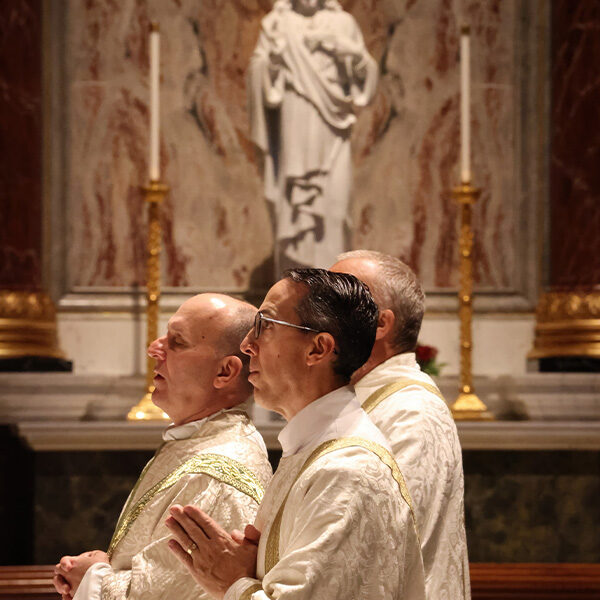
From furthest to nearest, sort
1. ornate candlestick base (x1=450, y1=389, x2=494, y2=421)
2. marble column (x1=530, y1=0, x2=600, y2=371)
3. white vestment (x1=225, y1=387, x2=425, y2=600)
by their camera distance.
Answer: marble column (x1=530, y1=0, x2=600, y2=371) < ornate candlestick base (x1=450, y1=389, x2=494, y2=421) < white vestment (x1=225, y1=387, x2=425, y2=600)

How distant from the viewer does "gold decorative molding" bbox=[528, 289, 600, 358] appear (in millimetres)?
6348

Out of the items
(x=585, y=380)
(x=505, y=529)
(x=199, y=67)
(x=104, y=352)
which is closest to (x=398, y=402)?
(x=505, y=529)

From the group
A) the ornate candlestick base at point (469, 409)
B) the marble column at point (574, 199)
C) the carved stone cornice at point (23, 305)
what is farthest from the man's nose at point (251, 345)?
the marble column at point (574, 199)

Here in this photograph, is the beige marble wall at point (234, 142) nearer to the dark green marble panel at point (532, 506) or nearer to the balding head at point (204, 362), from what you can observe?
the dark green marble panel at point (532, 506)

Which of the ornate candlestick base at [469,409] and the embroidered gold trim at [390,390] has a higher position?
the embroidered gold trim at [390,390]

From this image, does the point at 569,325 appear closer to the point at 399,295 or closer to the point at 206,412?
the point at 399,295

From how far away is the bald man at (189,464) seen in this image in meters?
2.46

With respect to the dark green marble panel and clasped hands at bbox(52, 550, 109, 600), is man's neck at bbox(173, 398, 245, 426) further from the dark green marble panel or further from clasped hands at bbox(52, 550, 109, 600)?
the dark green marble panel

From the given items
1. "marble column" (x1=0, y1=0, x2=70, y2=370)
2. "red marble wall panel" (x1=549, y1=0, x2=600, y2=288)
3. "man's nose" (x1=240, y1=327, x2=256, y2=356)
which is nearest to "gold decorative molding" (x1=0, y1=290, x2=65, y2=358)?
"marble column" (x1=0, y1=0, x2=70, y2=370)

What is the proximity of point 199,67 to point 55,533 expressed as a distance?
3154 mm

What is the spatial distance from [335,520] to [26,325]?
15.1 feet

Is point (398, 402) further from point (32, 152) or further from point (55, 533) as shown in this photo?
point (32, 152)

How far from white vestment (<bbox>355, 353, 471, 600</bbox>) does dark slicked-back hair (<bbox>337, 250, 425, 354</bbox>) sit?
7.6 inches

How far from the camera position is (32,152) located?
6496mm
